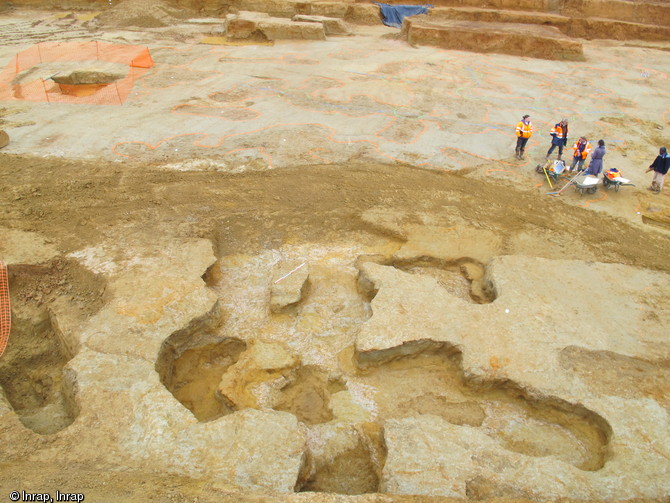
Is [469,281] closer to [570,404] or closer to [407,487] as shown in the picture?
[570,404]

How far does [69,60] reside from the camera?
1603cm

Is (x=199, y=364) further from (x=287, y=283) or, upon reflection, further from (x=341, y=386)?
(x=341, y=386)

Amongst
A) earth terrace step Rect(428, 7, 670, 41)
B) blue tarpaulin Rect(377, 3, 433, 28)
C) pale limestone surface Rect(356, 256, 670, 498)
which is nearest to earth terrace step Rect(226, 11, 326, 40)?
blue tarpaulin Rect(377, 3, 433, 28)

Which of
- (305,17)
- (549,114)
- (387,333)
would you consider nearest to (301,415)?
(387,333)

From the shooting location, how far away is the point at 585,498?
409 centimetres

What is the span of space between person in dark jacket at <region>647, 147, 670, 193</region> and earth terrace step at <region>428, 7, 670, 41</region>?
1374 cm

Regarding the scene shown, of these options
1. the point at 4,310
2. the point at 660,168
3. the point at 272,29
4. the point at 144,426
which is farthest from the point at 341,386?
the point at 272,29

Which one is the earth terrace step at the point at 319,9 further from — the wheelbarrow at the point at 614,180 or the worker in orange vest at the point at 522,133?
the wheelbarrow at the point at 614,180

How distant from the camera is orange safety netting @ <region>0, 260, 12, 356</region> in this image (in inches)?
227

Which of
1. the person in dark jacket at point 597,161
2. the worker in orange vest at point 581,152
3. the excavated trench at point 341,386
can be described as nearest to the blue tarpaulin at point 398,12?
the worker in orange vest at point 581,152

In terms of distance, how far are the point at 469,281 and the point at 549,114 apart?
332 inches

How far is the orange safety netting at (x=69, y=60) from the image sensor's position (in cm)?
1312

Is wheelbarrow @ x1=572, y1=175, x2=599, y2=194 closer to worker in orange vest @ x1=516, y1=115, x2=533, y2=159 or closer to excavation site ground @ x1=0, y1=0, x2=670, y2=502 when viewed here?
excavation site ground @ x1=0, y1=0, x2=670, y2=502

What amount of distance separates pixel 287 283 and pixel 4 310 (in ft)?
12.2
